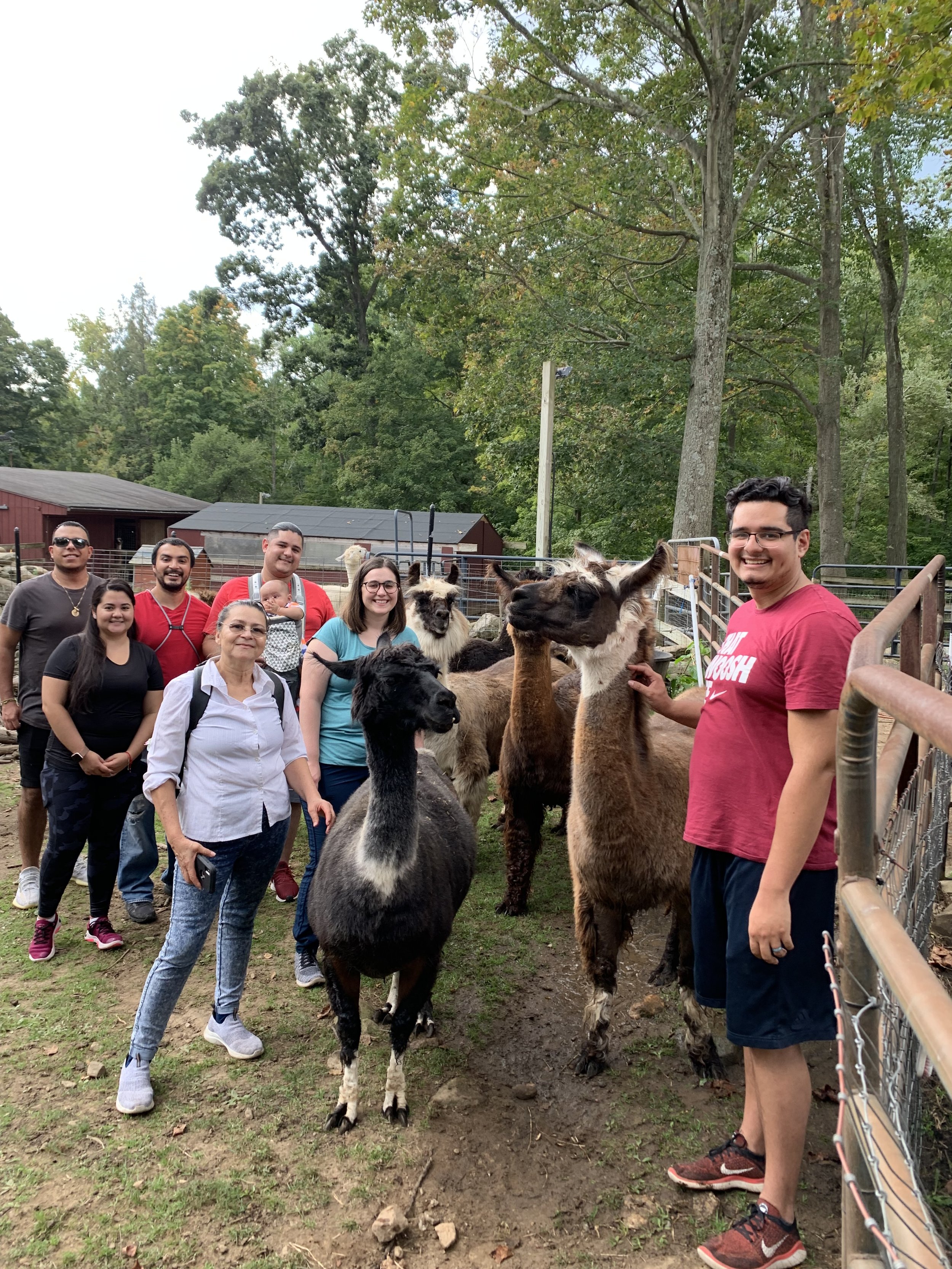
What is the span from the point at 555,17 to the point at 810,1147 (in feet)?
56.6

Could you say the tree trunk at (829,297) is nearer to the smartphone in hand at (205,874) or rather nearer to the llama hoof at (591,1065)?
the llama hoof at (591,1065)

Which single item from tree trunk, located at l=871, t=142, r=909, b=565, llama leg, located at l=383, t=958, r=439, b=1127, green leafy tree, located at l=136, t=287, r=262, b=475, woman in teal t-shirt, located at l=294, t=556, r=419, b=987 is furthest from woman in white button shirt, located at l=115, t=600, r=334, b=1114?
green leafy tree, located at l=136, t=287, r=262, b=475

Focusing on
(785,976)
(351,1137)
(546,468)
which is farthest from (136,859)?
(546,468)

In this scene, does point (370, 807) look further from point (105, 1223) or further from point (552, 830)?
point (552, 830)

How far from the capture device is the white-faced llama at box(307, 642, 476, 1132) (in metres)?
2.97

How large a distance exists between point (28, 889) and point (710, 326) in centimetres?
1386

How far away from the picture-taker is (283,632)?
464cm

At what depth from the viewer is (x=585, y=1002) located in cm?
414

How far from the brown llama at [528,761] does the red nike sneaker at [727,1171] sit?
2412mm

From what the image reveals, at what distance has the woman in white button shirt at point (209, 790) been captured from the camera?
314cm

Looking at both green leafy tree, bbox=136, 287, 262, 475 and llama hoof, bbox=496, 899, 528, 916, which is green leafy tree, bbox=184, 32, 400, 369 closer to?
green leafy tree, bbox=136, 287, 262, 475

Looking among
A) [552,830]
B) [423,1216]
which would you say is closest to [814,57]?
[552,830]

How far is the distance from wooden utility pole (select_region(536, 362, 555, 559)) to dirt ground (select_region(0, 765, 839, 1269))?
1088cm

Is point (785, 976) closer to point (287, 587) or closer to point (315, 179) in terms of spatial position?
point (287, 587)
